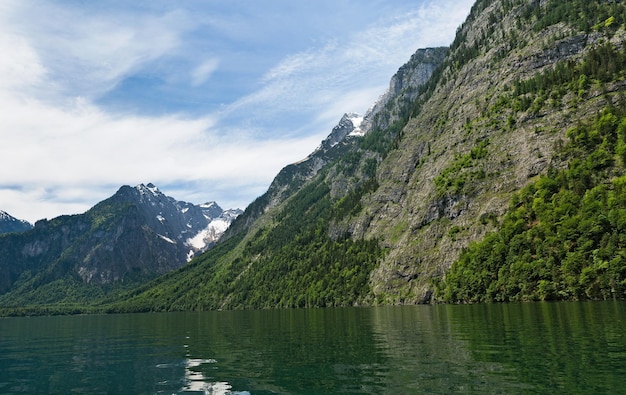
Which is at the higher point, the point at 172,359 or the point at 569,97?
the point at 569,97

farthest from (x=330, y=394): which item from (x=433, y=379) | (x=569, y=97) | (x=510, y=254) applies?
(x=569, y=97)

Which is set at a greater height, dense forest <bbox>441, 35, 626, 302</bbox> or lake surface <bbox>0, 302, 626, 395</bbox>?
dense forest <bbox>441, 35, 626, 302</bbox>

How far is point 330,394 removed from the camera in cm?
2467

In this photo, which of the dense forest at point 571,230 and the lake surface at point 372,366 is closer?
the lake surface at point 372,366

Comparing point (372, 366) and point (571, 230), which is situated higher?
point (571, 230)

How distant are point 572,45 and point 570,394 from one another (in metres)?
227

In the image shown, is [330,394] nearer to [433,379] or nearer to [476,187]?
[433,379]

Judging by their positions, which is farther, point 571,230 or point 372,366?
point 571,230

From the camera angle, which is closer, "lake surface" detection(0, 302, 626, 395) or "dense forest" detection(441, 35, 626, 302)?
"lake surface" detection(0, 302, 626, 395)

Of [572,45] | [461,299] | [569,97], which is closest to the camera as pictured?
[461,299]

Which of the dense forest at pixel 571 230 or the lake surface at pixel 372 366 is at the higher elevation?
the dense forest at pixel 571 230

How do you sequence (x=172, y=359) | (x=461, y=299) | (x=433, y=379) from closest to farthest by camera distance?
(x=433, y=379) < (x=172, y=359) < (x=461, y=299)

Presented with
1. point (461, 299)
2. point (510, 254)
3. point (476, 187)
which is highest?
point (476, 187)

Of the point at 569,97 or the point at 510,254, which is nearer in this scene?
the point at 510,254
